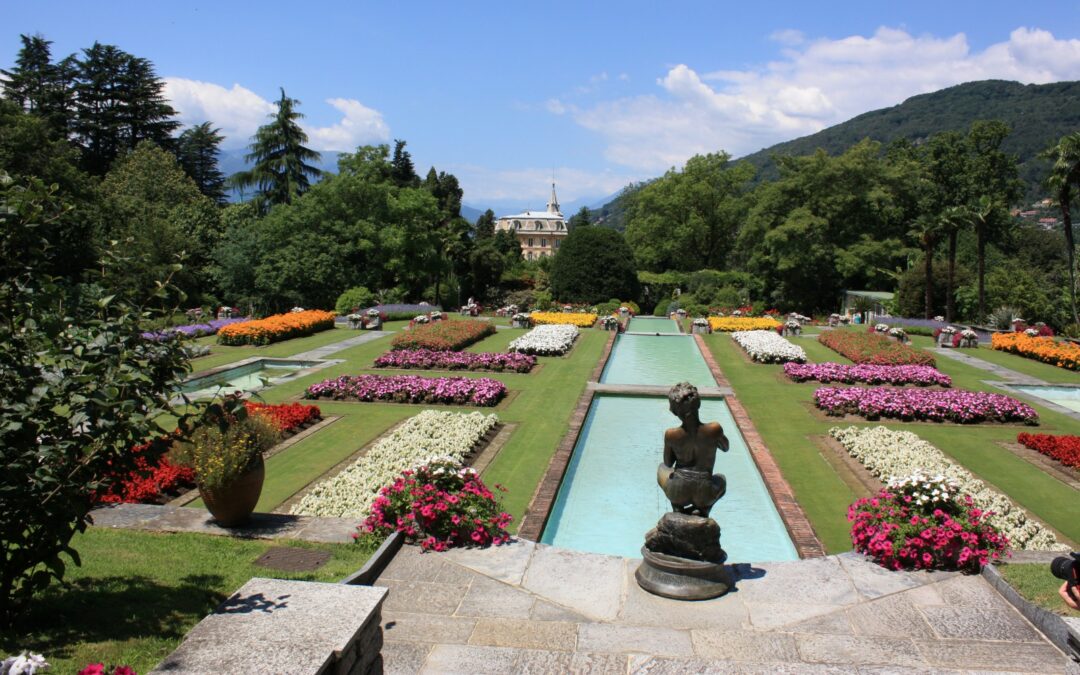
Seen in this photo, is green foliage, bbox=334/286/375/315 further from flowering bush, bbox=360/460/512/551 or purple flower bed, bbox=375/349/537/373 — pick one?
flowering bush, bbox=360/460/512/551

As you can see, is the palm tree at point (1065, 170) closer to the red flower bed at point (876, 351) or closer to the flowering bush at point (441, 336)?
the red flower bed at point (876, 351)

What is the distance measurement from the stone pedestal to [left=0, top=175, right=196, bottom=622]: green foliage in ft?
14.4

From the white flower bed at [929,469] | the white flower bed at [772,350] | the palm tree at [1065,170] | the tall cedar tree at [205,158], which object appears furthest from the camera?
the tall cedar tree at [205,158]

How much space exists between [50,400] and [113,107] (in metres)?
54.9

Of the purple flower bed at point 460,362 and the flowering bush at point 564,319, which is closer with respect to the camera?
the purple flower bed at point 460,362

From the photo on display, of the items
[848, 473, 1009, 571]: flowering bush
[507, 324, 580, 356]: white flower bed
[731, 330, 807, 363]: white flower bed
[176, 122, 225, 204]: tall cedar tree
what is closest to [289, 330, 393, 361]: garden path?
[507, 324, 580, 356]: white flower bed

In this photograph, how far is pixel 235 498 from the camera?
8.18m

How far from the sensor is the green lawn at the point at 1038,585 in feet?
20.0

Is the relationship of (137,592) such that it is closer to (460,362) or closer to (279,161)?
(460,362)

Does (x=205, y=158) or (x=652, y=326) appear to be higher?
(x=205, y=158)

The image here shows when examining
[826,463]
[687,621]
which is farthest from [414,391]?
[687,621]

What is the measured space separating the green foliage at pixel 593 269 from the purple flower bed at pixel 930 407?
28.8m

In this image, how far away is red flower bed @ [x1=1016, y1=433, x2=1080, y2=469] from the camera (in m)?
12.0

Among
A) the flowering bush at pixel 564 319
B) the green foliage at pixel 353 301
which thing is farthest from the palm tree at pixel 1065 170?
the green foliage at pixel 353 301
